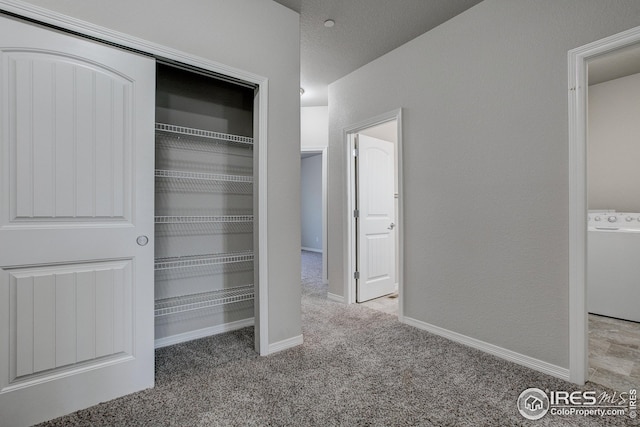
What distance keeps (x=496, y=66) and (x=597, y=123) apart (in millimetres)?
2469

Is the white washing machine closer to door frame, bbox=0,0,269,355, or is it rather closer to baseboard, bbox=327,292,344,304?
baseboard, bbox=327,292,344,304

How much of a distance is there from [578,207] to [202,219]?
2.65 m

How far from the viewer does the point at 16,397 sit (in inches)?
59.0

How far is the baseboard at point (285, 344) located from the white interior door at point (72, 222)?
81 centimetres

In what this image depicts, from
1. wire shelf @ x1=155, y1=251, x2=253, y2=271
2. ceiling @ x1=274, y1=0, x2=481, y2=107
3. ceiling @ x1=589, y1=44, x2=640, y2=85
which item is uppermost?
ceiling @ x1=274, y1=0, x2=481, y2=107

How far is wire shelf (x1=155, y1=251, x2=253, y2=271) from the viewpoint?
2426 mm

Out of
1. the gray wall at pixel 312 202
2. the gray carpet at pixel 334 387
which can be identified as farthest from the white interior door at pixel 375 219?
the gray wall at pixel 312 202

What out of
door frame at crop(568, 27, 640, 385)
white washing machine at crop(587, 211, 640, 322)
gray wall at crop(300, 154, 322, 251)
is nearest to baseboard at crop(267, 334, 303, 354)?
door frame at crop(568, 27, 640, 385)

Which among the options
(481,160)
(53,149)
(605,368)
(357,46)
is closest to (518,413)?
(605,368)

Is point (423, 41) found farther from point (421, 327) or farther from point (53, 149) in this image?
point (53, 149)

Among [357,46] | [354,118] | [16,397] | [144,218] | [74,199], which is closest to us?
[16,397]

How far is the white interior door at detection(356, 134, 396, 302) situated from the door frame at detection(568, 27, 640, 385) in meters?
2.04

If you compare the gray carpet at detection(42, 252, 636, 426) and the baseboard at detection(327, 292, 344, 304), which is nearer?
the gray carpet at detection(42, 252, 636, 426)

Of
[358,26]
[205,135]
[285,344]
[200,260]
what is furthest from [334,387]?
[358,26]
